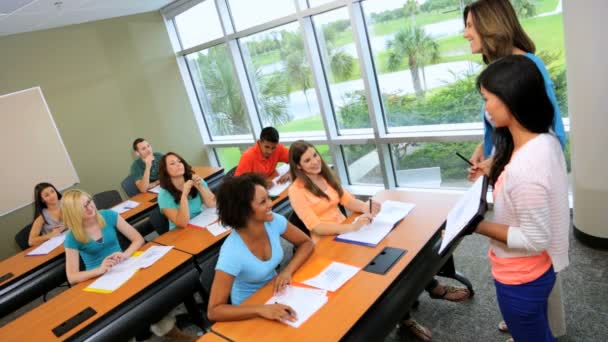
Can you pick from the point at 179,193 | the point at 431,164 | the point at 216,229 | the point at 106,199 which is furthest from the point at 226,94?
the point at 216,229

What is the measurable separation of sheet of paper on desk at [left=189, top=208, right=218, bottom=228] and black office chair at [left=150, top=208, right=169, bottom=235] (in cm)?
35

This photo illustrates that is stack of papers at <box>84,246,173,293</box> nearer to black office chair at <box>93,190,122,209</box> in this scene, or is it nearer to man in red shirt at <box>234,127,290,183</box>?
man in red shirt at <box>234,127,290,183</box>

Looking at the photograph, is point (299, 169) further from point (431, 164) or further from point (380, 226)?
point (431, 164)

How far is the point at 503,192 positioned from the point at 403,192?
141 cm

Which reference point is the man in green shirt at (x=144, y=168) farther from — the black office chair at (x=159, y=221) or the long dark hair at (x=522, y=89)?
the long dark hair at (x=522, y=89)

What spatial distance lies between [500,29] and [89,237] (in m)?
2.97

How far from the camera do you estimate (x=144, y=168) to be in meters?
4.97

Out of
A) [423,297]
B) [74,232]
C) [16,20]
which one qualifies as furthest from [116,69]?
[423,297]

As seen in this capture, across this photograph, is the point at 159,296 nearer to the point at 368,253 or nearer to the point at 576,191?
the point at 368,253

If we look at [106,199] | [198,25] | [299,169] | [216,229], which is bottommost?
[216,229]

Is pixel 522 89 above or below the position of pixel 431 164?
above

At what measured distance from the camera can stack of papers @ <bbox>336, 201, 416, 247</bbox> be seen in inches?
85.5

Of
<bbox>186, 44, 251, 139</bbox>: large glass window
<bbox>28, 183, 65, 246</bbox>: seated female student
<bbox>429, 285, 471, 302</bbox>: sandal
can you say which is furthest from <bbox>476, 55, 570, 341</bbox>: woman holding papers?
<bbox>186, 44, 251, 139</bbox>: large glass window

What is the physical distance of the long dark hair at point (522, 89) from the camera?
1.23m
